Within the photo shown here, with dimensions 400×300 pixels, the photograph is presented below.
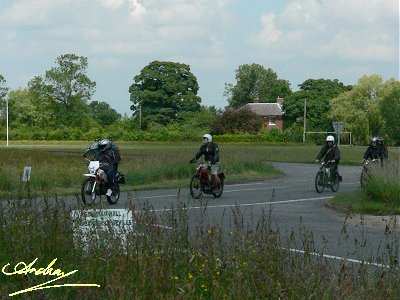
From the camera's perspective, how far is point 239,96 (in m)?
167

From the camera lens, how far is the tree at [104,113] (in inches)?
6132

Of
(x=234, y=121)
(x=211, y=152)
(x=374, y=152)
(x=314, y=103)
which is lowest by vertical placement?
(x=374, y=152)

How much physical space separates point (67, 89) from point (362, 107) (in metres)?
41.6

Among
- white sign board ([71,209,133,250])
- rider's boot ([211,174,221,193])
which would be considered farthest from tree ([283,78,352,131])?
white sign board ([71,209,133,250])

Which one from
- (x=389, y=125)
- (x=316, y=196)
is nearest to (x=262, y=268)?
(x=316, y=196)

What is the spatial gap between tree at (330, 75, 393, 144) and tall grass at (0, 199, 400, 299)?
116 m

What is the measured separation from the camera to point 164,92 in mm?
134500

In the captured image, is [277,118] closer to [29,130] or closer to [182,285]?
[29,130]

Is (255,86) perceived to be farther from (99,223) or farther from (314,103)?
(99,223)

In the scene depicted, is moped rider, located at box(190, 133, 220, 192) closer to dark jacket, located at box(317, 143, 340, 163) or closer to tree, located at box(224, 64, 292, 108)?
dark jacket, located at box(317, 143, 340, 163)

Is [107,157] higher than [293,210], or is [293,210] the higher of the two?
[107,157]

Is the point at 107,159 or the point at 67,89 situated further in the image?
the point at 67,89

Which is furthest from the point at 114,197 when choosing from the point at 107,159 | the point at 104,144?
the point at 104,144

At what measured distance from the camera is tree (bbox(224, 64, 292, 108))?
16488 cm
